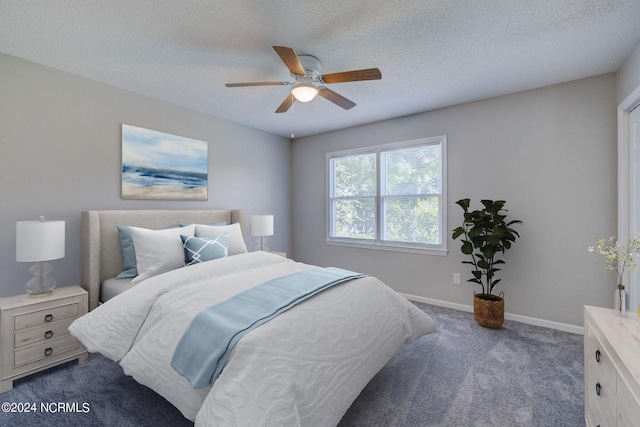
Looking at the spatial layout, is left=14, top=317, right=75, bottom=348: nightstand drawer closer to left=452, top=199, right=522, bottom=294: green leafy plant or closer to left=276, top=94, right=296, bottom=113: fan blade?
left=276, top=94, right=296, bottom=113: fan blade

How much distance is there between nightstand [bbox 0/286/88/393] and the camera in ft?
6.24

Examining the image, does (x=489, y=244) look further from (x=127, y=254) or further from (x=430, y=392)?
(x=127, y=254)

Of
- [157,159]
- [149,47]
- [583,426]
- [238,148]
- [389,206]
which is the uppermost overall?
[149,47]

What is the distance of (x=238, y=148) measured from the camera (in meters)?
4.05

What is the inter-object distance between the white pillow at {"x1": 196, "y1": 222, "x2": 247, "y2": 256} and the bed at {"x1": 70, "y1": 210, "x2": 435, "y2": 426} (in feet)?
1.98

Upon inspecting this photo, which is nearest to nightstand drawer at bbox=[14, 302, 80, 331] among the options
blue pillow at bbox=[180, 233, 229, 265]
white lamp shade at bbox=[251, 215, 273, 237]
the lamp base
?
the lamp base

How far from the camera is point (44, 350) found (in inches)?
81.0

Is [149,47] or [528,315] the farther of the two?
[528,315]

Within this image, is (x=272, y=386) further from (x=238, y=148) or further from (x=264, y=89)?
(x=238, y=148)

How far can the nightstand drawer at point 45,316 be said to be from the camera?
1962mm

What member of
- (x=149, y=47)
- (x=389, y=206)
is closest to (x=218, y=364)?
(x=149, y=47)

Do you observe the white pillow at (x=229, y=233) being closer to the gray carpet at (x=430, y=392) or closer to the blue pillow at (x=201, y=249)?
the blue pillow at (x=201, y=249)

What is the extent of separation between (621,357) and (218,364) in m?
1.70

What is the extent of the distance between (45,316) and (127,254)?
0.71 m
